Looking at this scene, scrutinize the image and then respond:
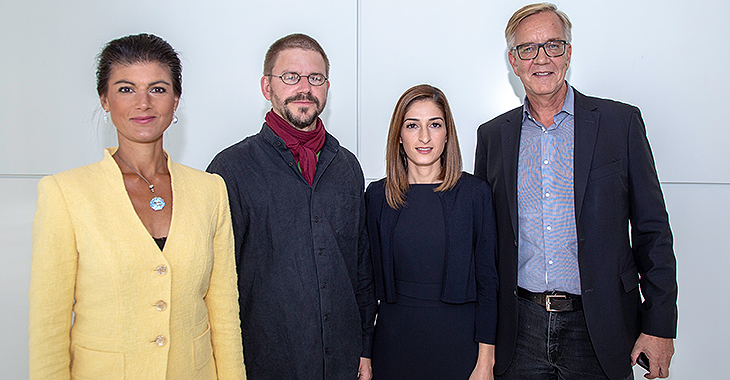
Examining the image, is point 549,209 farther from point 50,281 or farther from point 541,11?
point 50,281

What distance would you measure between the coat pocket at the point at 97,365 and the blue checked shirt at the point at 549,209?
4.87 feet

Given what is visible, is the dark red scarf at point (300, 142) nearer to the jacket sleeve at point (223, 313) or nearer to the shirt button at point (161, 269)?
the jacket sleeve at point (223, 313)

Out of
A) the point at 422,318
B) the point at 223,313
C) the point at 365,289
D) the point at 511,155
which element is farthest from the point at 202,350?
the point at 511,155

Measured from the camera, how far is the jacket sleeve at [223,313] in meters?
1.40

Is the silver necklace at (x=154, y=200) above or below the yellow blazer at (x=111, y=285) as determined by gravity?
above

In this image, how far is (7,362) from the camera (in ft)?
8.64

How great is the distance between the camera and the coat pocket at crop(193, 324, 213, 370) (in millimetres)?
1306

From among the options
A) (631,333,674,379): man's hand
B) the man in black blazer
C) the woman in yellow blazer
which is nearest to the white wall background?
the man in black blazer

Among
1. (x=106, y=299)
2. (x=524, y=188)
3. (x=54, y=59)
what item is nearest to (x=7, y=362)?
(x=54, y=59)

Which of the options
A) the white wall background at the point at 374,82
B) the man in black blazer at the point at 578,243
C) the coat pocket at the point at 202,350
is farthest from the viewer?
the white wall background at the point at 374,82

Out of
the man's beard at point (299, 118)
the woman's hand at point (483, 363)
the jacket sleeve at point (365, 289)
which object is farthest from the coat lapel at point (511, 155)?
the man's beard at point (299, 118)

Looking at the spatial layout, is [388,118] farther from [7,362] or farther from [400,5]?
[7,362]

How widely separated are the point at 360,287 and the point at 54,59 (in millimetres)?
2421

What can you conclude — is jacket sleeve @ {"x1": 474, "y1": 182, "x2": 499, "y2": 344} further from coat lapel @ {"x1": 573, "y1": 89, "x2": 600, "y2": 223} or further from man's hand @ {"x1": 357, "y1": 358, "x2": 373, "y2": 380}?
man's hand @ {"x1": 357, "y1": 358, "x2": 373, "y2": 380}
